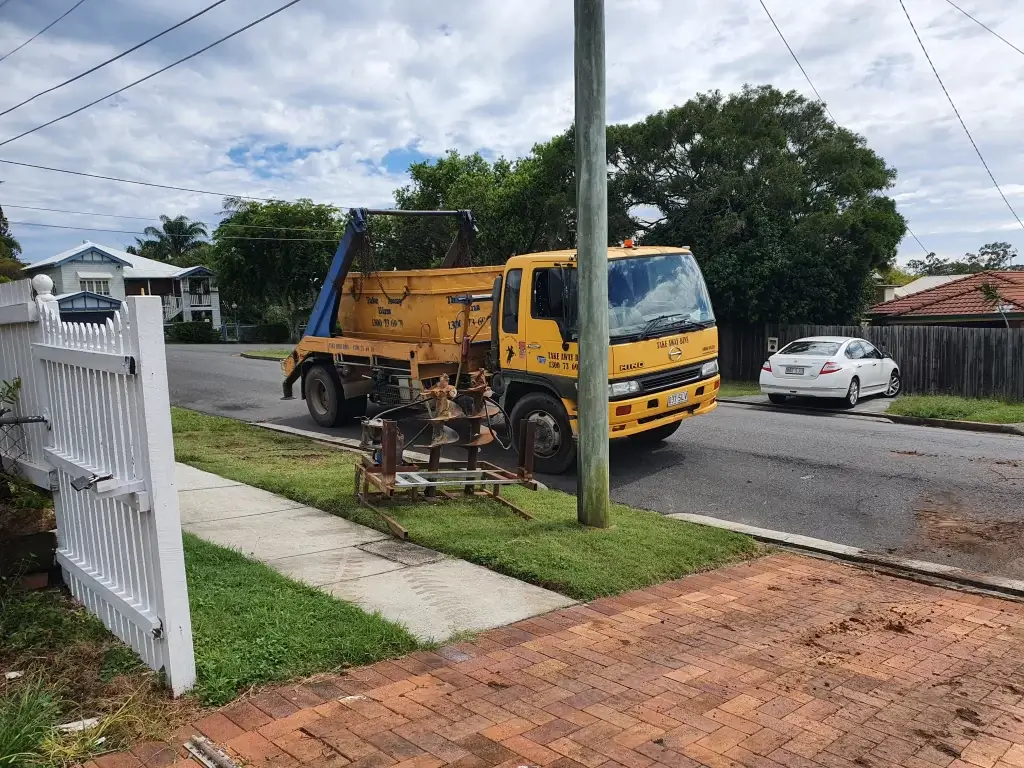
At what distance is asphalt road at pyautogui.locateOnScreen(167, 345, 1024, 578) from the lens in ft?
24.0

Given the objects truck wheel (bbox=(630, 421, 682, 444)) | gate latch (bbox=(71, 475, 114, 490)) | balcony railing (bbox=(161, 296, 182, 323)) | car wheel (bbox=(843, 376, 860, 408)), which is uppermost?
balcony railing (bbox=(161, 296, 182, 323))

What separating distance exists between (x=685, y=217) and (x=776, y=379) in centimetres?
933

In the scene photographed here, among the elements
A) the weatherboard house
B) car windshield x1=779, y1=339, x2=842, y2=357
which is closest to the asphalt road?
car windshield x1=779, y1=339, x2=842, y2=357

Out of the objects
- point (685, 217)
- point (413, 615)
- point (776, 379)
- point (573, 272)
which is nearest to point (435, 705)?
point (413, 615)

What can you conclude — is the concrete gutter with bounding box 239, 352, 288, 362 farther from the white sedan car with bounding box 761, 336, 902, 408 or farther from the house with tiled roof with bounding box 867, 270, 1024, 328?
the house with tiled roof with bounding box 867, 270, 1024, 328

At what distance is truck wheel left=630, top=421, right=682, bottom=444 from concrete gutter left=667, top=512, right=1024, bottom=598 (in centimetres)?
366

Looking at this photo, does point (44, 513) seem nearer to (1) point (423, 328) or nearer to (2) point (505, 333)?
(2) point (505, 333)

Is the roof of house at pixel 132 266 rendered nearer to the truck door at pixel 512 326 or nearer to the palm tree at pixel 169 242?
the palm tree at pixel 169 242

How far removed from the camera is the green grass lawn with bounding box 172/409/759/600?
19.3ft

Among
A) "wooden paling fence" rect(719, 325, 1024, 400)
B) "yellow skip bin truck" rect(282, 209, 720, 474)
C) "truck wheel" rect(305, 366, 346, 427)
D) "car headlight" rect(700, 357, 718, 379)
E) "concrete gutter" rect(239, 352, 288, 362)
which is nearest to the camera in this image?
"yellow skip bin truck" rect(282, 209, 720, 474)

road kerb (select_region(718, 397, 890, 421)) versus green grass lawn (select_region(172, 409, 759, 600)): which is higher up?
green grass lawn (select_region(172, 409, 759, 600))

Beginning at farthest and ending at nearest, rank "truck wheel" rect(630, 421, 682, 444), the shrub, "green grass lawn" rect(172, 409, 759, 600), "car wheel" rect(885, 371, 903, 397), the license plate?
the shrub, "car wheel" rect(885, 371, 903, 397), "truck wheel" rect(630, 421, 682, 444), the license plate, "green grass lawn" rect(172, 409, 759, 600)

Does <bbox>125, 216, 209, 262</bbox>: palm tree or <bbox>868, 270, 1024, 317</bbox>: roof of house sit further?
<bbox>125, 216, 209, 262</bbox>: palm tree

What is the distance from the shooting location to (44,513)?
5484mm
